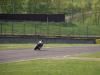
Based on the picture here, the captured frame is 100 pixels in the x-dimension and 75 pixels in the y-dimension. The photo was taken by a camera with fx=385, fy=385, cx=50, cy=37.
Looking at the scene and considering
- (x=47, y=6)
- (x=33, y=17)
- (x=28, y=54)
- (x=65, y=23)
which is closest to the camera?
(x=28, y=54)

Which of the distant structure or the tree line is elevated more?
the tree line

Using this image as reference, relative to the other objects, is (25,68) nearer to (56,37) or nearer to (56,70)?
(56,70)

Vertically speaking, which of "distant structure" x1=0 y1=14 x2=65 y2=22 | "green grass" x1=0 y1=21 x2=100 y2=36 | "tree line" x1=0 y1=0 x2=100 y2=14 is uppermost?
"tree line" x1=0 y1=0 x2=100 y2=14

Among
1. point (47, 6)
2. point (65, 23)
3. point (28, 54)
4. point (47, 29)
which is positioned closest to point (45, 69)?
point (28, 54)

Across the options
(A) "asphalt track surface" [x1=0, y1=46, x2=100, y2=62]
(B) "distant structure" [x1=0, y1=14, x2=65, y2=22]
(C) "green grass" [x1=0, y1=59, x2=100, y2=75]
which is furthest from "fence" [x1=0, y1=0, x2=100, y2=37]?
(C) "green grass" [x1=0, y1=59, x2=100, y2=75]

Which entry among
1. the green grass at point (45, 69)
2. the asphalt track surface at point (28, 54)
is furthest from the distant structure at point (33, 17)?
the green grass at point (45, 69)

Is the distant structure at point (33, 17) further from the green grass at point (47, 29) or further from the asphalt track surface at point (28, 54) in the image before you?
the asphalt track surface at point (28, 54)

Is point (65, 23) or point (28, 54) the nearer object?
point (28, 54)

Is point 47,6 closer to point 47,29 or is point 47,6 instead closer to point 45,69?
point 47,29

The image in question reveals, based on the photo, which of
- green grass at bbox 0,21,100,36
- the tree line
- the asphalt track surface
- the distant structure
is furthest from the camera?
the tree line

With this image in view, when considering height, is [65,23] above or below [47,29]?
above

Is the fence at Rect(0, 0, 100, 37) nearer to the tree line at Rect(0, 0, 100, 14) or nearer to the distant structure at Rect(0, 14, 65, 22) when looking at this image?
the tree line at Rect(0, 0, 100, 14)

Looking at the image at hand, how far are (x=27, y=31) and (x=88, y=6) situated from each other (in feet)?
70.9

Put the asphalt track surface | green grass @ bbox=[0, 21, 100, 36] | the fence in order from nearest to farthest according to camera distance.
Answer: the asphalt track surface, green grass @ bbox=[0, 21, 100, 36], the fence
